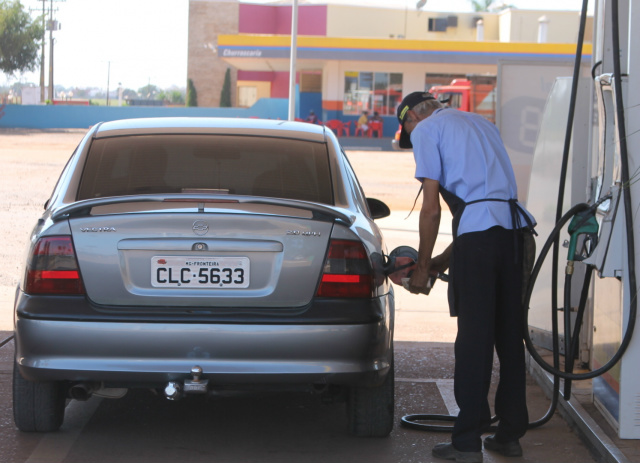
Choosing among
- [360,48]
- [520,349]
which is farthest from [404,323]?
[360,48]

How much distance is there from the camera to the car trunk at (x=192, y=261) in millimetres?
3926

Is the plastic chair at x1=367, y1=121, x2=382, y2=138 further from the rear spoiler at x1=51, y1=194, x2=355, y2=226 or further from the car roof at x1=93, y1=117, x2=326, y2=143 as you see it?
the rear spoiler at x1=51, y1=194, x2=355, y2=226

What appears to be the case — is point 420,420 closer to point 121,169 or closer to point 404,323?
point 121,169

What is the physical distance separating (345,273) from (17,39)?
7457cm

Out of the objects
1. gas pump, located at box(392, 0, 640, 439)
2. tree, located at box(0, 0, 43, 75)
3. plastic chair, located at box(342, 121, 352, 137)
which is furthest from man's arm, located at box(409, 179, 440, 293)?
tree, located at box(0, 0, 43, 75)

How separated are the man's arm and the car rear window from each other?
63 centimetres

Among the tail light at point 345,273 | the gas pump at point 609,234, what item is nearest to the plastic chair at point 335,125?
the gas pump at point 609,234

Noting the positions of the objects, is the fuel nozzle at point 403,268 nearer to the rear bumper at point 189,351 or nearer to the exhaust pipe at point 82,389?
the rear bumper at point 189,351

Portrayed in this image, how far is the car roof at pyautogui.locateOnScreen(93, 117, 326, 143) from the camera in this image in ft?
16.5

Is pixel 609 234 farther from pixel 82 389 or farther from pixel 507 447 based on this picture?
pixel 82 389

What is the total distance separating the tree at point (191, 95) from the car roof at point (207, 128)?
6495cm

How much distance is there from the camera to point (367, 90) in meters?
47.1

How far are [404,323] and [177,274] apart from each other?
168 inches

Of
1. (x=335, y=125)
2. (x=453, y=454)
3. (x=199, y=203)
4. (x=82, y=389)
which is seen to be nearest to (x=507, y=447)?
(x=453, y=454)
